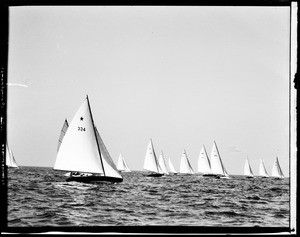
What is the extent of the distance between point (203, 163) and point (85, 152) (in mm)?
32571

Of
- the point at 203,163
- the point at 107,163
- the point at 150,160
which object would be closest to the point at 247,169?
the point at 203,163

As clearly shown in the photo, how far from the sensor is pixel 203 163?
56.7m

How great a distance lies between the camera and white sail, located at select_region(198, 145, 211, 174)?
186 feet

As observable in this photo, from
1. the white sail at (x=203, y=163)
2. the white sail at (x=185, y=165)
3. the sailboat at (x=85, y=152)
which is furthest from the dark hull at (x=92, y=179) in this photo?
the white sail at (x=185, y=165)

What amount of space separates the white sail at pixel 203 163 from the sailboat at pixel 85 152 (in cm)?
3117

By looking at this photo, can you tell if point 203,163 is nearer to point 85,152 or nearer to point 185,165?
point 185,165

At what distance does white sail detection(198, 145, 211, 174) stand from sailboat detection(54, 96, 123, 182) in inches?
1227

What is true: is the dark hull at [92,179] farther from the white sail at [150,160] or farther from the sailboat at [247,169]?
the sailboat at [247,169]

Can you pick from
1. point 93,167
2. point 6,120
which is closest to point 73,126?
point 93,167

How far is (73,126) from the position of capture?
84.0 ft

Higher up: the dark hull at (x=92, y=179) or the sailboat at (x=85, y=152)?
the sailboat at (x=85, y=152)

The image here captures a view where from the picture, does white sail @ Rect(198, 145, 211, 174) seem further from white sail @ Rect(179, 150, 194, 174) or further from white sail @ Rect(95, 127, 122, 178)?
white sail @ Rect(95, 127, 122, 178)

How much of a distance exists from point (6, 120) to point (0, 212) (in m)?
0.61

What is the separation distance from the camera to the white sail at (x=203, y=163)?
5666 centimetres
